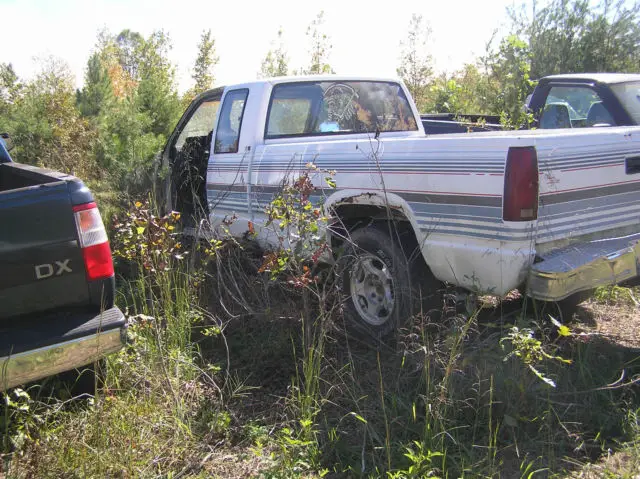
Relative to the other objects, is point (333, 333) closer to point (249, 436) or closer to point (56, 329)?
point (249, 436)

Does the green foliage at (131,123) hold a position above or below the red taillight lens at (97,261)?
above

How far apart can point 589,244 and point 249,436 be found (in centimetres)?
226

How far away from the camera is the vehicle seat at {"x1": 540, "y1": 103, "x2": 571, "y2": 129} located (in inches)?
266

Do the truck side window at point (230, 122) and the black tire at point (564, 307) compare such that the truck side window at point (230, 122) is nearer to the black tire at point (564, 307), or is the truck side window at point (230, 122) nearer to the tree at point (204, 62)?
the black tire at point (564, 307)

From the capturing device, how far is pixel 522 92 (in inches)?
310

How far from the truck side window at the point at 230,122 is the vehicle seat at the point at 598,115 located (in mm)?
3997

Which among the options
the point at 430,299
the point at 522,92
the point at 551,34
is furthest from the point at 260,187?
the point at 551,34

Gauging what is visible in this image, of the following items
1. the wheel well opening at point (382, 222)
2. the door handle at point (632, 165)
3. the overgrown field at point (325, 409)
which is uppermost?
the door handle at point (632, 165)

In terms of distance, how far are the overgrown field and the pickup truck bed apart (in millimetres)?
221

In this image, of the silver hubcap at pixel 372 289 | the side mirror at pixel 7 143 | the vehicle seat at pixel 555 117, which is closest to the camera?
the silver hubcap at pixel 372 289

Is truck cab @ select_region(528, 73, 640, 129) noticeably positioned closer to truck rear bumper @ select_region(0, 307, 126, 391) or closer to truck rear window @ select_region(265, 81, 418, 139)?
truck rear window @ select_region(265, 81, 418, 139)

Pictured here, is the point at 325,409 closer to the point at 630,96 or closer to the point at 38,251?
the point at 38,251

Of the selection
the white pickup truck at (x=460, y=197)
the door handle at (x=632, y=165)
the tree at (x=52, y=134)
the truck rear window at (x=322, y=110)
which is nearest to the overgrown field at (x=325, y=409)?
the white pickup truck at (x=460, y=197)

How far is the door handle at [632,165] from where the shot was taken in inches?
141
